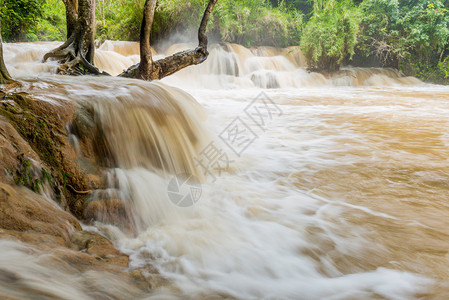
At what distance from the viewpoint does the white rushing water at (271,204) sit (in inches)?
54.2

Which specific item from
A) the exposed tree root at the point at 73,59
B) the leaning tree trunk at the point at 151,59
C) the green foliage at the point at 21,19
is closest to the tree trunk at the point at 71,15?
the exposed tree root at the point at 73,59

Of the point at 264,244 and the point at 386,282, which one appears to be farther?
the point at 264,244

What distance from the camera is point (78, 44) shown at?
4590mm

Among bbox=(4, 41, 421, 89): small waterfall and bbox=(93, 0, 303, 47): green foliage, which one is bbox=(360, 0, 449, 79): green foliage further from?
bbox=(93, 0, 303, 47): green foliage

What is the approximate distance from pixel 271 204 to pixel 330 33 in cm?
Answer: 1298

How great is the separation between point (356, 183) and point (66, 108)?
235 cm

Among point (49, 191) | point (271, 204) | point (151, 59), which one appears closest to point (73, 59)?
point (151, 59)

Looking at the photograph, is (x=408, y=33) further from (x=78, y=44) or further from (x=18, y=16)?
(x=18, y=16)

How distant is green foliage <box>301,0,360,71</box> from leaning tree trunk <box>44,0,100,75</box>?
1091 cm

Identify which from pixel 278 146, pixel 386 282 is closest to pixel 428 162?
pixel 278 146

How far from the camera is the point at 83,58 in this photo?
4398 millimetres

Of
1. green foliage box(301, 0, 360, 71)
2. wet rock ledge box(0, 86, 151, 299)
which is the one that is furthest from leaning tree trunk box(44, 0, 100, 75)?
green foliage box(301, 0, 360, 71)

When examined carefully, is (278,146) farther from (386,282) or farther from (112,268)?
(112,268)

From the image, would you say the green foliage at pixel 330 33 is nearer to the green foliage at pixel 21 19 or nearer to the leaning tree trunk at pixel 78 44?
the green foliage at pixel 21 19
